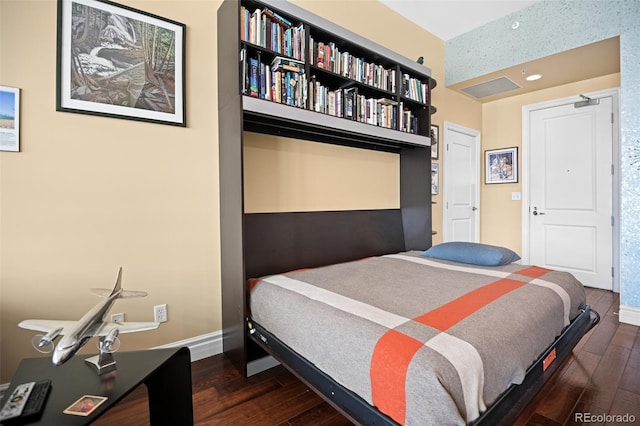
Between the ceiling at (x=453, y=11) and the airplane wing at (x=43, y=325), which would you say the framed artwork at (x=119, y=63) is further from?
the ceiling at (x=453, y=11)

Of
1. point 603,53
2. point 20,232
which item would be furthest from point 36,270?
point 603,53

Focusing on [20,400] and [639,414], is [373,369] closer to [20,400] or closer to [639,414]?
[20,400]

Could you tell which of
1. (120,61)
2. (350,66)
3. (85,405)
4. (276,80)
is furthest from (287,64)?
(85,405)

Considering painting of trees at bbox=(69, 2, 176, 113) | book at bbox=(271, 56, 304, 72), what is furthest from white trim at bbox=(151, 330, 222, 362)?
book at bbox=(271, 56, 304, 72)

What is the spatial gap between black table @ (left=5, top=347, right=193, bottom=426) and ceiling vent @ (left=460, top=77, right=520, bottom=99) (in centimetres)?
440

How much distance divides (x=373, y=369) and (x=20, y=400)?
1093 mm

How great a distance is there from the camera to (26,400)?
3.10ft

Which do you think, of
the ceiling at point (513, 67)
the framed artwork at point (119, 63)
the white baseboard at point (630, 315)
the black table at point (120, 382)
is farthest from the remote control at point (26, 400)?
the white baseboard at point (630, 315)

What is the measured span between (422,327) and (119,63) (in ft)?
7.17

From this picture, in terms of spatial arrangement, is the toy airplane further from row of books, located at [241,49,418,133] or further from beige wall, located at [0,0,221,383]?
row of books, located at [241,49,418,133]

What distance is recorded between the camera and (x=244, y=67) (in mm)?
2000

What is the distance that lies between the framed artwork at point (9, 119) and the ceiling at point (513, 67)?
318 centimetres

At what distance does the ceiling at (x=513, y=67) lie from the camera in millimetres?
3230

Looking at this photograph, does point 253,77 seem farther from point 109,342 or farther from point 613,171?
point 613,171
